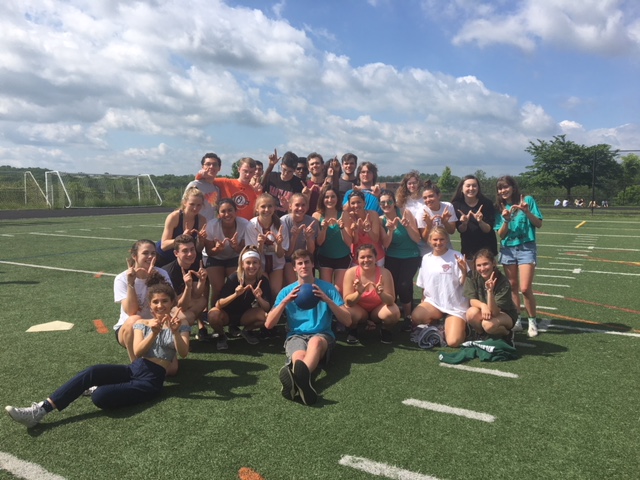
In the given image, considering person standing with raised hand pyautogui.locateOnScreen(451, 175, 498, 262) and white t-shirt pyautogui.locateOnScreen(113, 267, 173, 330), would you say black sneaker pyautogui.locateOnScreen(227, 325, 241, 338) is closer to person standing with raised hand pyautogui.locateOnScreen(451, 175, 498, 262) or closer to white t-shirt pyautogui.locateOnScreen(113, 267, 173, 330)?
white t-shirt pyautogui.locateOnScreen(113, 267, 173, 330)

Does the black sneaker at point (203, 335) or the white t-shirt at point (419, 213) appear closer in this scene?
the black sneaker at point (203, 335)

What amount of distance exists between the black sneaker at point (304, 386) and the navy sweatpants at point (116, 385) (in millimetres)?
1144

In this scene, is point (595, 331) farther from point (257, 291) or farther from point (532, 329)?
point (257, 291)

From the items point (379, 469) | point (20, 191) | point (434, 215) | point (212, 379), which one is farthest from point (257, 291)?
point (20, 191)

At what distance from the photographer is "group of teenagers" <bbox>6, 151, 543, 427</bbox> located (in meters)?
4.48

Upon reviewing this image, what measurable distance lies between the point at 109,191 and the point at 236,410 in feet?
133

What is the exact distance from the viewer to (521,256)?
18.7 ft

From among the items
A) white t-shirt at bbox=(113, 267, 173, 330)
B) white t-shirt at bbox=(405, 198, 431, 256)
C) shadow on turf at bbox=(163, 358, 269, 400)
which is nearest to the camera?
shadow on turf at bbox=(163, 358, 269, 400)

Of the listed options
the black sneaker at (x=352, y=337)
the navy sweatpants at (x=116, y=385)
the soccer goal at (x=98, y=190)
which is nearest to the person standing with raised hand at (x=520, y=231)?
the black sneaker at (x=352, y=337)

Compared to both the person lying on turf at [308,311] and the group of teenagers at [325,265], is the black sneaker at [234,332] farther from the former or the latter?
the person lying on turf at [308,311]

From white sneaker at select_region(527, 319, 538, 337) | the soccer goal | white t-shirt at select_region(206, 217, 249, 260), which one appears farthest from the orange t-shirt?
the soccer goal

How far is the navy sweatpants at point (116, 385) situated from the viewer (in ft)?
11.5

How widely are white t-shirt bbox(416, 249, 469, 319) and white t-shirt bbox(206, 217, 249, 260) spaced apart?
2.16 metres

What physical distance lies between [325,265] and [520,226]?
2.39m
